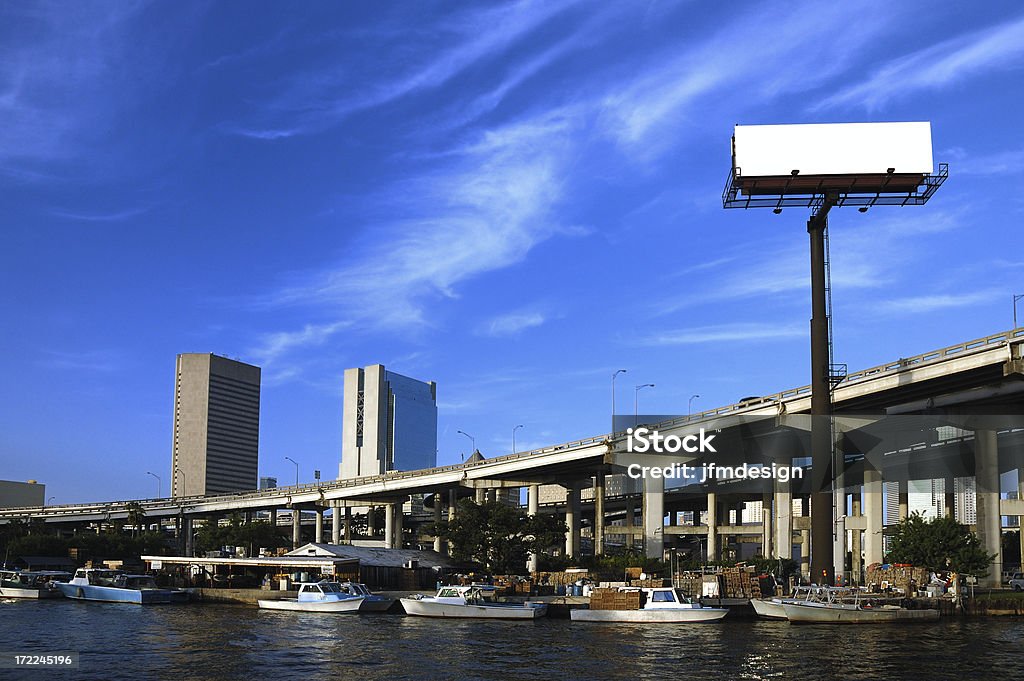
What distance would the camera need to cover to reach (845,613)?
77.0 m

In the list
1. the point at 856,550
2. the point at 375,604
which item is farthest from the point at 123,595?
the point at 856,550

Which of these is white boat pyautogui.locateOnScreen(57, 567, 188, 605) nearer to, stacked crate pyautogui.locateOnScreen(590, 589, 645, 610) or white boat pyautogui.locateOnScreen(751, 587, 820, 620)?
stacked crate pyautogui.locateOnScreen(590, 589, 645, 610)

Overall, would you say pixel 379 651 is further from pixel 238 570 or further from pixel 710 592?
pixel 238 570

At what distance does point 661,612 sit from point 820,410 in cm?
3543

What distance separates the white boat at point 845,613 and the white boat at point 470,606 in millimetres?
19252

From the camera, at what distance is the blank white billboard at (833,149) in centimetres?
10069

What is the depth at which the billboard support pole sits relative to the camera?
10125cm

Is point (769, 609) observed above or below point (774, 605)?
below

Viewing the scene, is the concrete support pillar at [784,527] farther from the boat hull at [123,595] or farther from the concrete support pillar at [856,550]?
the boat hull at [123,595]

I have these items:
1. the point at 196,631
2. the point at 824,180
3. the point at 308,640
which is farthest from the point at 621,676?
the point at 824,180

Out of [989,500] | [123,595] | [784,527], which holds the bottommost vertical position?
[123,595]

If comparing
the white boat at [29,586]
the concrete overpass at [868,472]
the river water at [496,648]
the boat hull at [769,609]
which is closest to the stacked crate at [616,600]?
the river water at [496,648]

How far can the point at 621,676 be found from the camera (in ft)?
165

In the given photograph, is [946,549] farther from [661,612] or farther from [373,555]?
[373,555]
